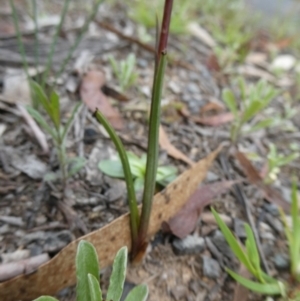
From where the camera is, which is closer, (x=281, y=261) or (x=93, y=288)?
(x=93, y=288)

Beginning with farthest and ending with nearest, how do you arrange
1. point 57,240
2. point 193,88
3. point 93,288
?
point 193,88 → point 57,240 → point 93,288

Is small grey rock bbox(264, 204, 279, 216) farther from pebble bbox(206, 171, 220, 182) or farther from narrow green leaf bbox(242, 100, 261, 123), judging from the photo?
narrow green leaf bbox(242, 100, 261, 123)

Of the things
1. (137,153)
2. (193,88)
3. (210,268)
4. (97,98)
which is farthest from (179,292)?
(193,88)

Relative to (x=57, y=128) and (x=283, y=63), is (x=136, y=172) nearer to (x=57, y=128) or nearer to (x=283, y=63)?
(x=57, y=128)

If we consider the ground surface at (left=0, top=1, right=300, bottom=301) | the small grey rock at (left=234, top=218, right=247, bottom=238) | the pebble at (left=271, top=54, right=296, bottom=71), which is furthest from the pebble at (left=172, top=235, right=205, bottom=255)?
the pebble at (left=271, top=54, right=296, bottom=71)

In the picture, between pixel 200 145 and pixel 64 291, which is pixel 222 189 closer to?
pixel 200 145

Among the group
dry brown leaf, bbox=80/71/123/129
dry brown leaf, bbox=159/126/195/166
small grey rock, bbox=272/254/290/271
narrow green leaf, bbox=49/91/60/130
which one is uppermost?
dry brown leaf, bbox=80/71/123/129

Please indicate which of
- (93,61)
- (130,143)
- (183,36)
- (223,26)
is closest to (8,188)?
(130,143)
